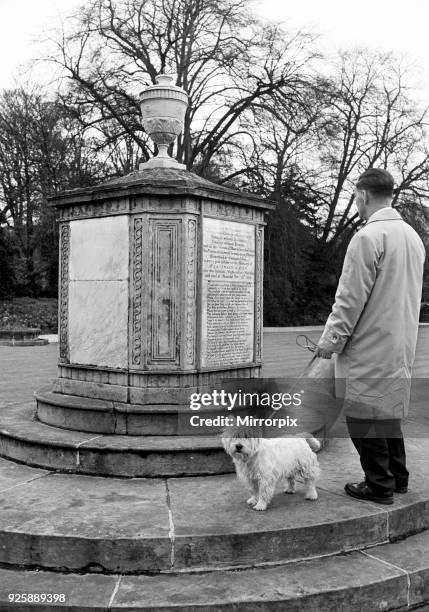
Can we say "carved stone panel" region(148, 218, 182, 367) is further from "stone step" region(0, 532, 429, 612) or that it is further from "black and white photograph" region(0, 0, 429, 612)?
"stone step" region(0, 532, 429, 612)

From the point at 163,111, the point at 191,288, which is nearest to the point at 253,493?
the point at 191,288

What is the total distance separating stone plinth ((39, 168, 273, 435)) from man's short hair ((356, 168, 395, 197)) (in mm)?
1734

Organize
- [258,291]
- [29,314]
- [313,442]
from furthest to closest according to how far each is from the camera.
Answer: [29,314] < [258,291] < [313,442]

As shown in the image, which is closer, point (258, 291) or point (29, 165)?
point (258, 291)

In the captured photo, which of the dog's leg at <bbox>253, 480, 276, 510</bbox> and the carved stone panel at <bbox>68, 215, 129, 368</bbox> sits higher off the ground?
the carved stone panel at <bbox>68, 215, 129, 368</bbox>

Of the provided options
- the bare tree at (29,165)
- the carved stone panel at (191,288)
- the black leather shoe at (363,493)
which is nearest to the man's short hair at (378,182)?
the carved stone panel at (191,288)

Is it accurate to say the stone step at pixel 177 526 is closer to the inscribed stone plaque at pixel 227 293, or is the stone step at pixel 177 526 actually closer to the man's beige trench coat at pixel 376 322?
the man's beige trench coat at pixel 376 322

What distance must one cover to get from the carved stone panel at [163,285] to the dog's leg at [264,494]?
5.66ft

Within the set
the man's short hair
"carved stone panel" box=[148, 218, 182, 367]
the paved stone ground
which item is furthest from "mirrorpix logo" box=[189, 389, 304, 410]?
the man's short hair

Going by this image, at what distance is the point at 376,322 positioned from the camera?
12.7 ft

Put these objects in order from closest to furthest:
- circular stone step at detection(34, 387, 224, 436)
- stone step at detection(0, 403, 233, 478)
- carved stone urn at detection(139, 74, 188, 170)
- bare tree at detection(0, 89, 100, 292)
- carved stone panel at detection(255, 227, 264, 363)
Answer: stone step at detection(0, 403, 233, 478), circular stone step at detection(34, 387, 224, 436), carved stone urn at detection(139, 74, 188, 170), carved stone panel at detection(255, 227, 264, 363), bare tree at detection(0, 89, 100, 292)

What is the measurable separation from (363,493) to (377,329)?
1.10 metres

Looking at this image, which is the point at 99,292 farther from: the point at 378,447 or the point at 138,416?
the point at 378,447

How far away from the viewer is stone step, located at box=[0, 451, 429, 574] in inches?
140
